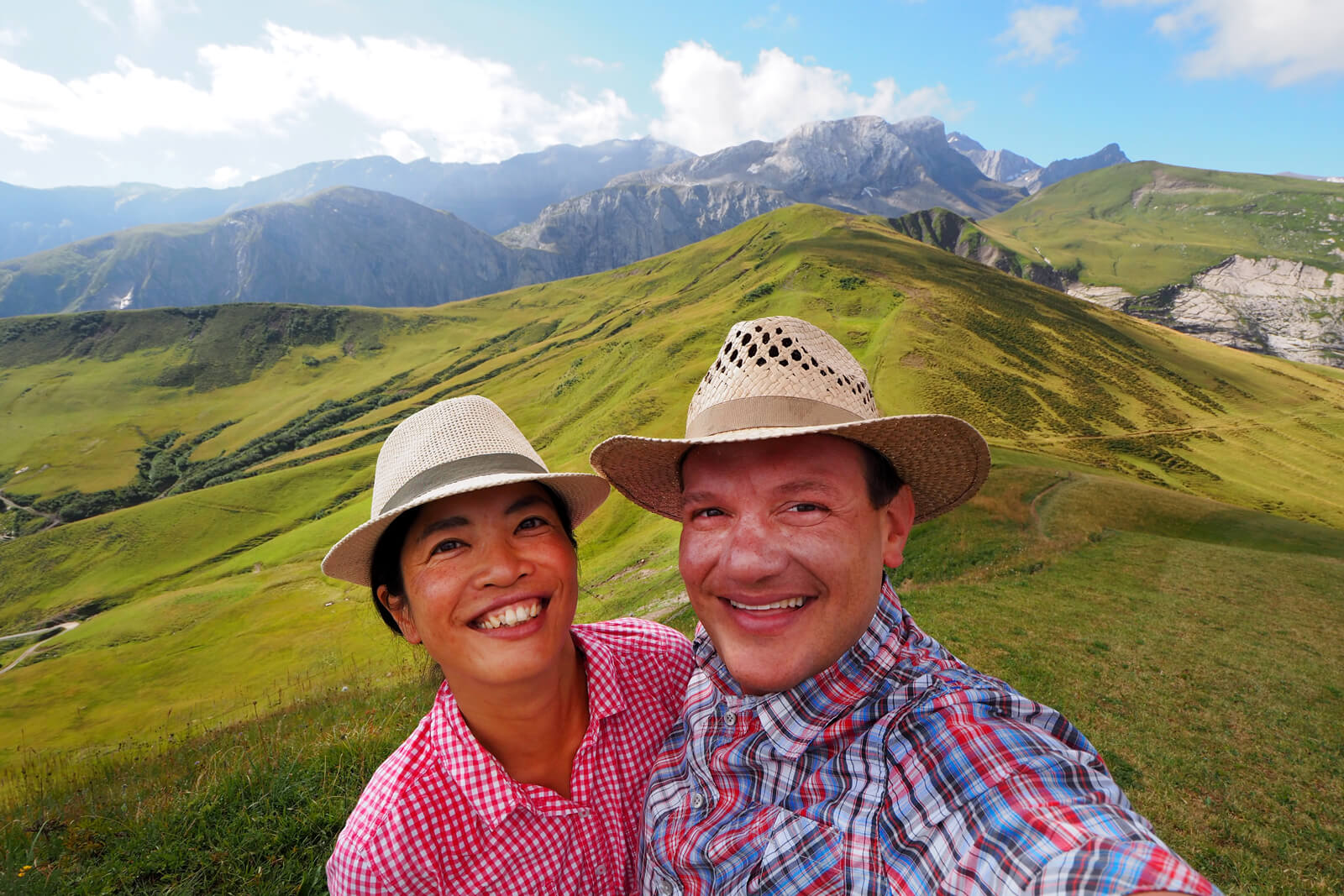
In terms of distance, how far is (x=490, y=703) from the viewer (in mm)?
2732

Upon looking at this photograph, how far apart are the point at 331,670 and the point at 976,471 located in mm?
29411

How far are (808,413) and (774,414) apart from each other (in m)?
0.13

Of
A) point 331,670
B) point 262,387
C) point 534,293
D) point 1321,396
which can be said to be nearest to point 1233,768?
point 331,670

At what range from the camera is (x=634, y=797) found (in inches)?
113

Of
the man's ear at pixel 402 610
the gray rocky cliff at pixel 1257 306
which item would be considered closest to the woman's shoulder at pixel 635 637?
the man's ear at pixel 402 610

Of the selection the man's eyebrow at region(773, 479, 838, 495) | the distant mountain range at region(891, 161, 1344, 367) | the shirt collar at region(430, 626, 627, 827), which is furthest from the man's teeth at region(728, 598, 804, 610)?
the distant mountain range at region(891, 161, 1344, 367)

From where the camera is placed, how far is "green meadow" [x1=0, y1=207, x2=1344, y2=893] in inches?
235

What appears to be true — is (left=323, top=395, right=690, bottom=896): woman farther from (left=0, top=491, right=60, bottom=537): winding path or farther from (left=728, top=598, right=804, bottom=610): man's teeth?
(left=0, top=491, right=60, bottom=537): winding path

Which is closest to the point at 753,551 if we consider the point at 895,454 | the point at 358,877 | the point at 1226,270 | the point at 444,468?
the point at 895,454

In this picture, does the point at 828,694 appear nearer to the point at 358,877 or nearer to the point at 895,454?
the point at 895,454

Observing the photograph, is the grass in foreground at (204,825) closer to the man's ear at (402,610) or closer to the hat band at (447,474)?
the man's ear at (402,610)

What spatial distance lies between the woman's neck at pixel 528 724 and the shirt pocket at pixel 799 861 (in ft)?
3.87

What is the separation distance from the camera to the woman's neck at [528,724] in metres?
2.73

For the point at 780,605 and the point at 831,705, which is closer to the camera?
the point at 831,705
